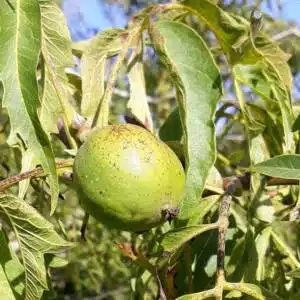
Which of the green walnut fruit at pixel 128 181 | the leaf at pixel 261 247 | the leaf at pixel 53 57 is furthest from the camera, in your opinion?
the leaf at pixel 261 247

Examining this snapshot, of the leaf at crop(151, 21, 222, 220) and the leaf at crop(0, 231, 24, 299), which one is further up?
the leaf at crop(151, 21, 222, 220)

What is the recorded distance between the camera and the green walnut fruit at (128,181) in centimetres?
115

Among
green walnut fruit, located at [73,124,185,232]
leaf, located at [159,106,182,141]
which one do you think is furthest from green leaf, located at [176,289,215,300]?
leaf, located at [159,106,182,141]

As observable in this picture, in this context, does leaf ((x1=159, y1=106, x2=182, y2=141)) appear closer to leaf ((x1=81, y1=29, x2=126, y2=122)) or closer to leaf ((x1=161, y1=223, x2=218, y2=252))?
leaf ((x1=81, y1=29, x2=126, y2=122))

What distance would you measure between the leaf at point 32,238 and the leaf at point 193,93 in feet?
0.80

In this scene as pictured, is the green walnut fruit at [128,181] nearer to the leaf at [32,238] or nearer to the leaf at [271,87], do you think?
the leaf at [32,238]

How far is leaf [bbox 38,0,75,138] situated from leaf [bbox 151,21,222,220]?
0.19 metres

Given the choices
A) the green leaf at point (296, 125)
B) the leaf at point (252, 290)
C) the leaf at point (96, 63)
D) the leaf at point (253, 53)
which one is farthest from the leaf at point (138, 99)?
the leaf at point (252, 290)

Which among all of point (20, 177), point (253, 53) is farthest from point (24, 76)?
point (253, 53)

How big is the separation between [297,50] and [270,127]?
7.81 ft

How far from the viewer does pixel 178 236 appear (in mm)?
1222

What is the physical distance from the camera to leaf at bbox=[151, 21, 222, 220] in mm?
1206

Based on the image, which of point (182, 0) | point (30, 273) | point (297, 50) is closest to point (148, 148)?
point (30, 273)

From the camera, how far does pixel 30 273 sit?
1266mm
